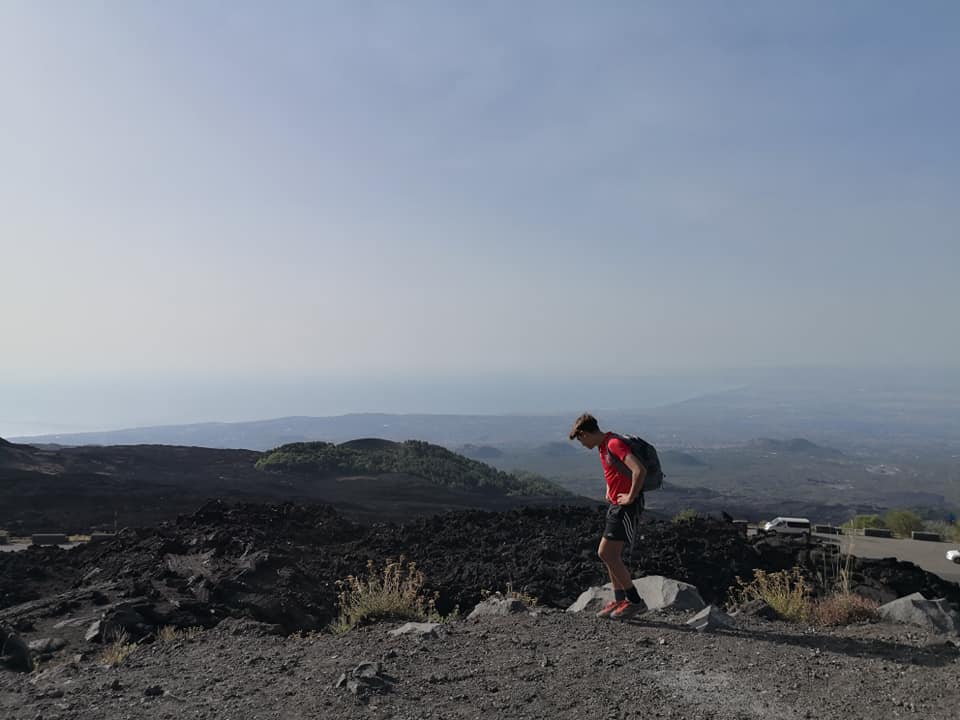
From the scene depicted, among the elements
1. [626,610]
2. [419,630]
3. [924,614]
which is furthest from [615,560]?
[924,614]

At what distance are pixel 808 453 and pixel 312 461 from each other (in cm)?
12342

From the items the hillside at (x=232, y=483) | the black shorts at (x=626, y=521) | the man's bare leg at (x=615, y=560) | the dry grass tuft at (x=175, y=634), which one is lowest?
the hillside at (x=232, y=483)

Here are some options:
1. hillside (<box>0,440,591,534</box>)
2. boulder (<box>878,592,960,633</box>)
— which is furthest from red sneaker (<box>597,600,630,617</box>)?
hillside (<box>0,440,591,534</box>)

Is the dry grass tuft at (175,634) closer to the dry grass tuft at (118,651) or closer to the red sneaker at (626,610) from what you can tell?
the dry grass tuft at (118,651)

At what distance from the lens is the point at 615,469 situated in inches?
269

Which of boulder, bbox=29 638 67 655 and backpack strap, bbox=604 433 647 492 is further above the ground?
backpack strap, bbox=604 433 647 492

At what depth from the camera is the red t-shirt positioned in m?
6.74

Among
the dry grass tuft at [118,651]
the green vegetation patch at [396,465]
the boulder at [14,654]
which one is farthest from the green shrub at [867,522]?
the boulder at [14,654]

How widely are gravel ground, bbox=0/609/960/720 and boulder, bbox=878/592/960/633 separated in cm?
27

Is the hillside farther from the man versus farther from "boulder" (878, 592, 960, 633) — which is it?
"boulder" (878, 592, 960, 633)

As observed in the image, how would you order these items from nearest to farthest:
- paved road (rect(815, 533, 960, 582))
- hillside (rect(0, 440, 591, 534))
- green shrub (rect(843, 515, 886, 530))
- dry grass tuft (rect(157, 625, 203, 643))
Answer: dry grass tuft (rect(157, 625, 203, 643)) → paved road (rect(815, 533, 960, 582)) → green shrub (rect(843, 515, 886, 530)) → hillside (rect(0, 440, 591, 534))

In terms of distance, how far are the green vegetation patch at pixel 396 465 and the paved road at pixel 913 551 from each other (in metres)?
20.5

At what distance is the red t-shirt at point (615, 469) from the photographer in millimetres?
6738

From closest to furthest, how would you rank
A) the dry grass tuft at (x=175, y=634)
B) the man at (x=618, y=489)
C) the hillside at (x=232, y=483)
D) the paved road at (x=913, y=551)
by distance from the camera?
the man at (x=618, y=489) < the dry grass tuft at (x=175, y=634) < the paved road at (x=913, y=551) < the hillside at (x=232, y=483)
